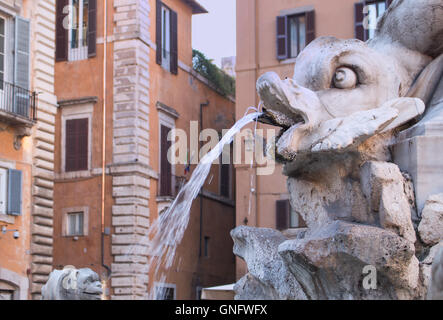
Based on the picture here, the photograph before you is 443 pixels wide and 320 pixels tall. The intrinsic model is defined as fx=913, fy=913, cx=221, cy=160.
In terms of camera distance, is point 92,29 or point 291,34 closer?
point 291,34

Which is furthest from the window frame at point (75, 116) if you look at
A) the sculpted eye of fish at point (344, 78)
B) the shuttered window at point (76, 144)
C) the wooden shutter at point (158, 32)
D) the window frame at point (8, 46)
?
the sculpted eye of fish at point (344, 78)

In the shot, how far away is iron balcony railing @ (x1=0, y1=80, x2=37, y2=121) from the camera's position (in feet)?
56.7

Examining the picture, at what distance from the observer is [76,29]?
24.6 metres

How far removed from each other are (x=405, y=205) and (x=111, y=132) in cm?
1935

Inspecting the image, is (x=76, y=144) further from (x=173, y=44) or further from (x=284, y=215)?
(x=284, y=215)

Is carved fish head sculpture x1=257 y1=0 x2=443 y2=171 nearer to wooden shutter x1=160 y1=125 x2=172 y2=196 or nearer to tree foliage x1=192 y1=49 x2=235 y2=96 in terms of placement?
wooden shutter x1=160 y1=125 x2=172 y2=196

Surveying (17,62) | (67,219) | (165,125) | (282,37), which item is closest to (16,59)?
(17,62)

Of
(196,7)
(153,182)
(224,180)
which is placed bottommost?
(153,182)

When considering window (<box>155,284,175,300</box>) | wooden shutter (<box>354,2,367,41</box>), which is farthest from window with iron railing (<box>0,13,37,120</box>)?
wooden shutter (<box>354,2,367,41</box>)

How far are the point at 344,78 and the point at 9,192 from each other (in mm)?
13217

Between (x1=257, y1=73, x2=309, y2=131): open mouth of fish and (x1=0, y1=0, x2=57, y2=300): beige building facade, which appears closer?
(x1=257, y1=73, x2=309, y2=131): open mouth of fish

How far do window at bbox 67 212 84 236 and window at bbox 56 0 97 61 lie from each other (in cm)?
423
